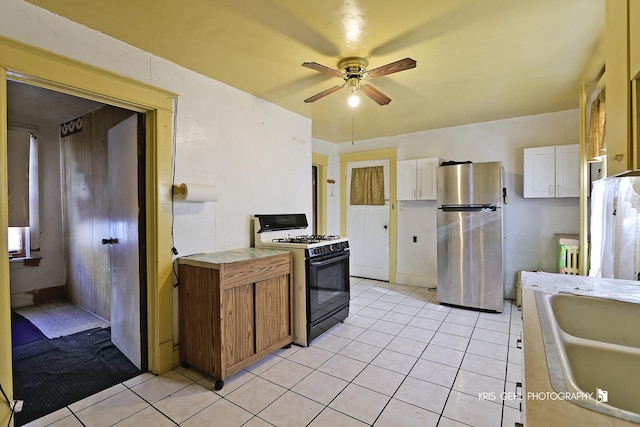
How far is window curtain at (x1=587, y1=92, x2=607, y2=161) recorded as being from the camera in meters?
2.32

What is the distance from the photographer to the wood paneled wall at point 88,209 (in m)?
3.25

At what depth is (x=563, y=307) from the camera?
4.88 ft

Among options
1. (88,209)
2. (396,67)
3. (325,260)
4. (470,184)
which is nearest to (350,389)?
(325,260)

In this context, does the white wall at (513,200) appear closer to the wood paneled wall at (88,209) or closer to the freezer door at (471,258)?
the freezer door at (471,258)

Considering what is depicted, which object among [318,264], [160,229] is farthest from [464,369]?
[160,229]

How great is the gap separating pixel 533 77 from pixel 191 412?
147 inches

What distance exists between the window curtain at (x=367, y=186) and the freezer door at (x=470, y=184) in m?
1.29

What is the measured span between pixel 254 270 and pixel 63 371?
1.65m

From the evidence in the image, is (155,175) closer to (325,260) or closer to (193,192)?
(193,192)

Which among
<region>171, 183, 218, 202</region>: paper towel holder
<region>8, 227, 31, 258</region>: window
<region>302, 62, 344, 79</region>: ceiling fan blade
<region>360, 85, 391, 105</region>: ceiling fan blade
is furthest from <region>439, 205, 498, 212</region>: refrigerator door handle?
<region>8, 227, 31, 258</region>: window

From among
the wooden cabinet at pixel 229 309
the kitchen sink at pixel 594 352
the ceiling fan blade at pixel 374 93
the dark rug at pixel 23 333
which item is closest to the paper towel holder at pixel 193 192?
the wooden cabinet at pixel 229 309

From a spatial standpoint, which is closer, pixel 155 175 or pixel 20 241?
pixel 155 175

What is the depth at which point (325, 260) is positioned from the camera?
117 inches

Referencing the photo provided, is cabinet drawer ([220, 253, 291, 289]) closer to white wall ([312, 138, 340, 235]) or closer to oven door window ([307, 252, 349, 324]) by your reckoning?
oven door window ([307, 252, 349, 324])
